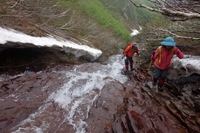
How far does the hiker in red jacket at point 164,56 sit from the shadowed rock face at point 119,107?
1.83 feet

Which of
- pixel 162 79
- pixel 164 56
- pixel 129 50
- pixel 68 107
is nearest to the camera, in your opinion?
pixel 68 107

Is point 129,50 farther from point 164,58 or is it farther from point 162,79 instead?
point 164,58

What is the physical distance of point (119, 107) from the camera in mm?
4691

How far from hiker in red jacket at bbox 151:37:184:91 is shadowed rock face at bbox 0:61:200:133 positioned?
1.83 ft

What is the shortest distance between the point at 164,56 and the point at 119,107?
1944mm

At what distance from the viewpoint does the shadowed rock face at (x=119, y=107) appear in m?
3.59

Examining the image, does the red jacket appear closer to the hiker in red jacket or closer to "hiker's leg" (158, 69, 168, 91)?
the hiker in red jacket

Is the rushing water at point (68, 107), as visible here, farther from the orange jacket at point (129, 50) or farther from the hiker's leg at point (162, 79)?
the hiker's leg at point (162, 79)

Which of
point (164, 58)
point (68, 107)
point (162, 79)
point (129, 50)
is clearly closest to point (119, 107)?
point (68, 107)

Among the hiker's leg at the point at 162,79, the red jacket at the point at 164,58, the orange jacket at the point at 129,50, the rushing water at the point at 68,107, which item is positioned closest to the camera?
the rushing water at the point at 68,107

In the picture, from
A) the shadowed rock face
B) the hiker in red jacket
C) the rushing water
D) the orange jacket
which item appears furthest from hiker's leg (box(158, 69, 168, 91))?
the orange jacket

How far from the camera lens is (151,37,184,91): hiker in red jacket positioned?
4.42 metres

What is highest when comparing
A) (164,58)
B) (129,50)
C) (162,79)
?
(164,58)

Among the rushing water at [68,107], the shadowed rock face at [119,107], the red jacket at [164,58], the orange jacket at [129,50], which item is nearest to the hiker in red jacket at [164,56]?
the red jacket at [164,58]
